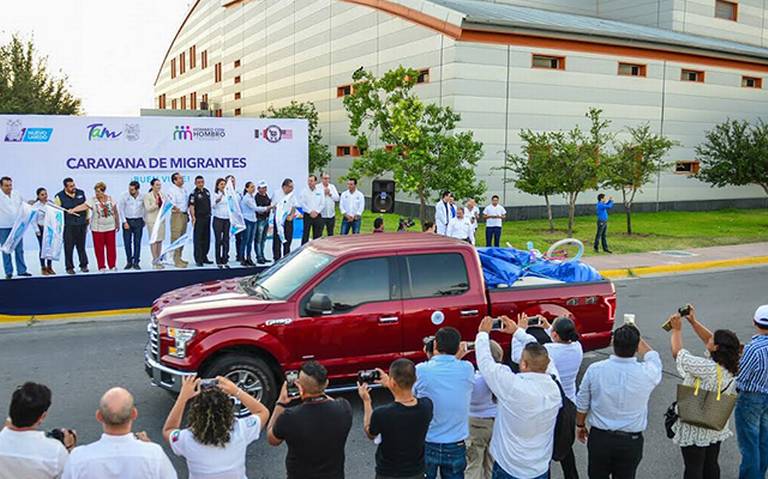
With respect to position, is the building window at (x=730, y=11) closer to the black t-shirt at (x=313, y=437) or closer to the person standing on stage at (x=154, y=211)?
the person standing on stage at (x=154, y=211)

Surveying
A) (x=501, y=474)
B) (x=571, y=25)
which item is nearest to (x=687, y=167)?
(x=571, y=25)

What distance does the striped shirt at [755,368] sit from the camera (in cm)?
506

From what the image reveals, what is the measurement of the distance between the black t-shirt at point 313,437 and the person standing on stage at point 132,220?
10.3 meters

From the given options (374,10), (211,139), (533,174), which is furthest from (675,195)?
(211,139)

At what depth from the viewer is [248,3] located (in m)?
46.6

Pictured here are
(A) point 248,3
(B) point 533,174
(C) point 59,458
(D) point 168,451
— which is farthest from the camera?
(A) point 248,3

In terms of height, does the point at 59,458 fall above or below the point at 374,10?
below

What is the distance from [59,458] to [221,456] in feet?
2.78

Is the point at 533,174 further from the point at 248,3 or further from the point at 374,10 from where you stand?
the point at 248,3

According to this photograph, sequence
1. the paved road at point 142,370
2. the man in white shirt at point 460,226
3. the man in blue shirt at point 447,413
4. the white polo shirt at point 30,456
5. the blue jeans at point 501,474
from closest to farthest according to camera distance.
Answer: the white polo shirt at point 30,456 → the blue jeans at point 501,474 → the man in blue shirt at point 447,413 → the paved road at point 142,370 → the man in white shirt at point 460,226

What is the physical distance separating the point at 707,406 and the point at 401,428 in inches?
93.2

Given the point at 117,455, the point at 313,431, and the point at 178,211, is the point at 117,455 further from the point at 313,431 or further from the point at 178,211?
the point at 178,211

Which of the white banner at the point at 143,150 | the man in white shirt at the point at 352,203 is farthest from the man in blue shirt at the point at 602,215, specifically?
the white banner at the point at 143,150

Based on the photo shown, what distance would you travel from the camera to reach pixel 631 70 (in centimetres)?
3084
